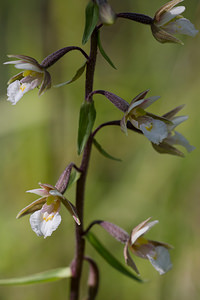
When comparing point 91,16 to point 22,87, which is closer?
point 91,16

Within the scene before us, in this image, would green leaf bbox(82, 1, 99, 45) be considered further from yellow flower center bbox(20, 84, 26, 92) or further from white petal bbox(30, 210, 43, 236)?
white petal bbox(30, 210, 43, 236)

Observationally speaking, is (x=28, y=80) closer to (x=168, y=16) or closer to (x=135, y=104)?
(x=135, y=104)

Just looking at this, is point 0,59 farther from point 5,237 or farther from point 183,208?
point 183,208

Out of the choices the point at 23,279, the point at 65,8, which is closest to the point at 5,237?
the point at 23,279

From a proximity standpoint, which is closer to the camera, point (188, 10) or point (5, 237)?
point (5, 237)

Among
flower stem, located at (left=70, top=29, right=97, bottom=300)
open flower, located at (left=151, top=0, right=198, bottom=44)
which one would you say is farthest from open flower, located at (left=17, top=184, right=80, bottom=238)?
open flower, located at (left=151, top=0, right=198, bottom=44)

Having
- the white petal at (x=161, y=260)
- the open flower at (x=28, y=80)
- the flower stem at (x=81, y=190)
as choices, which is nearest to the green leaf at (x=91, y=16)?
the flower stem at (x=81, y=190)

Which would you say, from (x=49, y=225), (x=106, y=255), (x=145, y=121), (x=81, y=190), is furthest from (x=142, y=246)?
(x=145, y=121)
